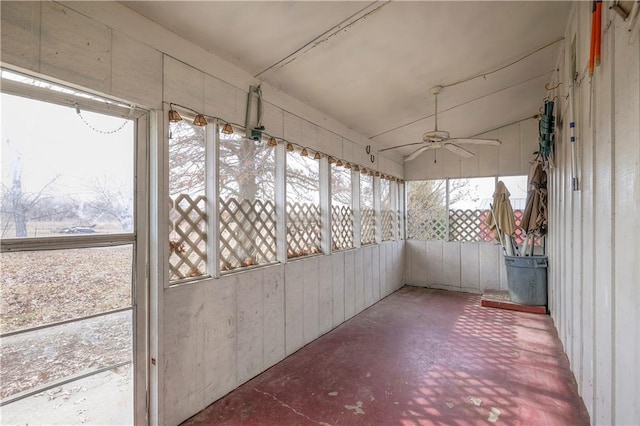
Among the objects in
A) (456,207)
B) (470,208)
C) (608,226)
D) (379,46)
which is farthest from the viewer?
(456,207)

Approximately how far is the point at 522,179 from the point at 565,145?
107 inches

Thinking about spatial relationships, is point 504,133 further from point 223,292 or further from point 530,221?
point 223,292

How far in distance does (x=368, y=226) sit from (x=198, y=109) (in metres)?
3.22

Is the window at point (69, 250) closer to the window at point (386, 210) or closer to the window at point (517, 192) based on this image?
the window at point (386, 210)

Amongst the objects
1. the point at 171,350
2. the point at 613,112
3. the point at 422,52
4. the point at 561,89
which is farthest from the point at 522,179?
the point at 171,350

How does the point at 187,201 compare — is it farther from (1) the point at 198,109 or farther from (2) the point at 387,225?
(2) the point at 387,225

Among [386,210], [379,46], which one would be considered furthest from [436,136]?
[386,210]

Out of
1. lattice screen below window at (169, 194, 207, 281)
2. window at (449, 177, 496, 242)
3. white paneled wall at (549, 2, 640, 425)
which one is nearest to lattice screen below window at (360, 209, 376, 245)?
window at (449, 177, 496, 242)

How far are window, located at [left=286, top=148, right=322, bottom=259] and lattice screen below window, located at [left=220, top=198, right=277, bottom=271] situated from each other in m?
0.27

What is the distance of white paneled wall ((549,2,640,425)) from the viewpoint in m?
1.20

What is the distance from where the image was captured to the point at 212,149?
2326 mm

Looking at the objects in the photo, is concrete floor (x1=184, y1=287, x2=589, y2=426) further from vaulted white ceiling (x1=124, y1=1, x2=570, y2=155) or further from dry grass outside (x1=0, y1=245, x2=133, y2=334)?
vaulted white ceiling (x1=124, y1=1, x2=570, y2=155)

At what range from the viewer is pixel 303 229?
3314 millimetres

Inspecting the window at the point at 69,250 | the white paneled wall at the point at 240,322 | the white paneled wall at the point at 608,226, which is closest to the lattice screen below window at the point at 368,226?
the white paneled wall at the point at 240,322
